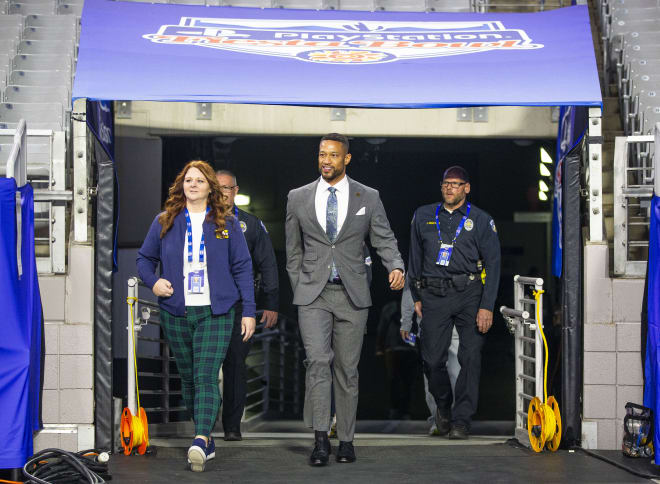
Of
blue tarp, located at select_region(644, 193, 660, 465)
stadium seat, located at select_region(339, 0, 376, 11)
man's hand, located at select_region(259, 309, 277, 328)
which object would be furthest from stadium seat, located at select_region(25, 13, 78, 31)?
blue tarp, located at select_region(644, 193, 660, 465)

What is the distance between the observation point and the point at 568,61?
7.15 metres

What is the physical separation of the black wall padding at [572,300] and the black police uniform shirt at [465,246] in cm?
54

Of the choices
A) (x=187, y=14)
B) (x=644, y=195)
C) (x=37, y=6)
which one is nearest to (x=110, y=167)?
(x=187, y=14)

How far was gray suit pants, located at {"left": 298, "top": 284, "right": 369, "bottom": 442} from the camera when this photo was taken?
6.23m

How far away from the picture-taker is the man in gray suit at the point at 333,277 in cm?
625

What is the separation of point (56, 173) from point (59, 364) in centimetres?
134

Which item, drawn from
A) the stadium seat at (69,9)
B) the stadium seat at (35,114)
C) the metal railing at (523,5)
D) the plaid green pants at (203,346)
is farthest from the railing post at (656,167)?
the stadium seat at (69,9)

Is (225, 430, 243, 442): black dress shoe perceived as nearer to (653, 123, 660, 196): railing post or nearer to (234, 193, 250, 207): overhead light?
(653, 123, 660, 196): railing post

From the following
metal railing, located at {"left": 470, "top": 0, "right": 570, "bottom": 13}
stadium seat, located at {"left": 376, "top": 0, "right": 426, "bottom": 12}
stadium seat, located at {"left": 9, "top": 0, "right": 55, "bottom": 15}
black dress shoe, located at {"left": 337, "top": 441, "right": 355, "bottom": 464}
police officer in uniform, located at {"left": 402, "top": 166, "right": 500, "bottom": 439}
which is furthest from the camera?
metal railing, located at {"left": 470, "top": 0, "right": 570, "bottom": 13}

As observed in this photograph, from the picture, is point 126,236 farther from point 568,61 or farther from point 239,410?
point 568,61

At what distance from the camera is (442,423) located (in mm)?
7723

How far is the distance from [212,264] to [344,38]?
2.46m

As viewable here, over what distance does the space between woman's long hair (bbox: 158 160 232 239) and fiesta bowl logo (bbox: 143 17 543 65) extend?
142 centimetres

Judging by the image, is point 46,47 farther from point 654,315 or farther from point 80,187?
point 654,315
